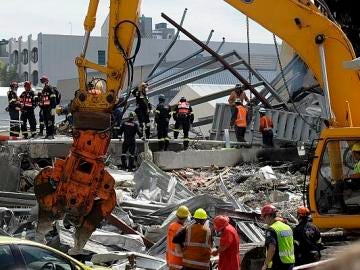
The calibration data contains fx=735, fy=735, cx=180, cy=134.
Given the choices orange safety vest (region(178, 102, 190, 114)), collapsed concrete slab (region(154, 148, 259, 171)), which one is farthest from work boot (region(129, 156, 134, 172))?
orange safety vest (region(178, 102, 190, 114))

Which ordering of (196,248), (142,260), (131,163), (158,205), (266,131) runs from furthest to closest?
(266,131)
(131,163)
(158,205)
(142,260)
(196,248)

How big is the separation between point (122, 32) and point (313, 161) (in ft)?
10.2

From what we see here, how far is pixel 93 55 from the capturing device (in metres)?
77.2

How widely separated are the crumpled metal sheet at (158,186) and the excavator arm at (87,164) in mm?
6059

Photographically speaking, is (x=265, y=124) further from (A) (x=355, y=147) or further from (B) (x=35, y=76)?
(B) (x=35, y=76)

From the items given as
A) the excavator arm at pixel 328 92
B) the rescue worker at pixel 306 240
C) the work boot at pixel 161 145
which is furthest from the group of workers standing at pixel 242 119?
the rescue worker at pixel 306 240

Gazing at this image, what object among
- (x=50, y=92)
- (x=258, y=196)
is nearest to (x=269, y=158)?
(x=258, y=196)

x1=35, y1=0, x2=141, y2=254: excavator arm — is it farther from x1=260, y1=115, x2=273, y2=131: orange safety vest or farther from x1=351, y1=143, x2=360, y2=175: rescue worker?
x1=260, y1=115, x2=273, y2=131: orange safety vest

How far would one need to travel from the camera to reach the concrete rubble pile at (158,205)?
39.9 feet

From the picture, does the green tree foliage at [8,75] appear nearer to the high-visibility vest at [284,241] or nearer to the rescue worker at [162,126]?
the rescue worker at [162,126]

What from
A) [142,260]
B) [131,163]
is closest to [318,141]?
[142,260]

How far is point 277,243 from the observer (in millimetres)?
8586

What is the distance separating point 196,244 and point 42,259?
225 centimetres

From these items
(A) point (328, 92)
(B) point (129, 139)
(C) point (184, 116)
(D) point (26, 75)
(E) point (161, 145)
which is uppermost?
(D) point (26, 75)
